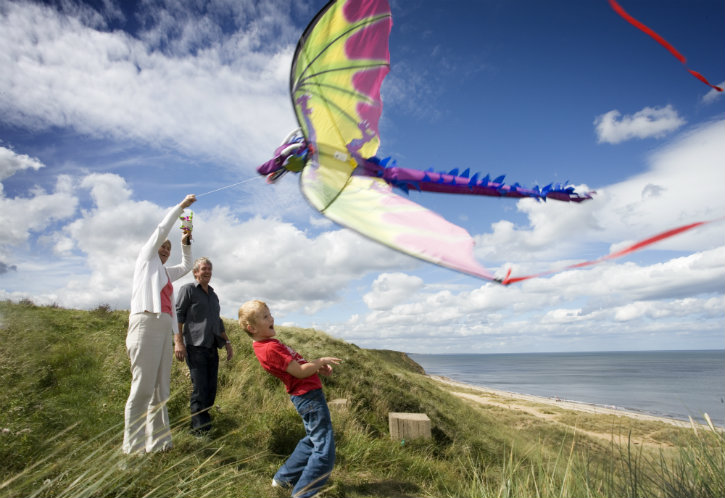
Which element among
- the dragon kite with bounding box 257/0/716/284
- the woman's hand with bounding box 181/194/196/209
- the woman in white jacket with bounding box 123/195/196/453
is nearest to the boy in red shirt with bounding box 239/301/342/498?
the woman in white jacket with bounding box 123/195/196/453

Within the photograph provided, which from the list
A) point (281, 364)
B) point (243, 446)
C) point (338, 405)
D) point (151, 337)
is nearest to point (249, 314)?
point (281, 364)

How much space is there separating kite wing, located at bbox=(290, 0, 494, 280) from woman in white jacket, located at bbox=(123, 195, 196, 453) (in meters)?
1.65

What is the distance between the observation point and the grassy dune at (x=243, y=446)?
255 cm

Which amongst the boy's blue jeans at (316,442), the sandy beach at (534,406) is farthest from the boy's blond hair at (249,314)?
the sandy beach at (534,406)

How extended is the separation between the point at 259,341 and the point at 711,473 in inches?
132

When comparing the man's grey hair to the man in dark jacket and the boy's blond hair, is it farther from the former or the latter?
the boy's blond hair

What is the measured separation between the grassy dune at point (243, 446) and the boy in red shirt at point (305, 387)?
502mm

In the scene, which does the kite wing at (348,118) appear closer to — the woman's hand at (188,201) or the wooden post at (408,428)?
the woman's hand at (188,201)

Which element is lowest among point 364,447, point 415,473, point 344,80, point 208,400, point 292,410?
point 415,473

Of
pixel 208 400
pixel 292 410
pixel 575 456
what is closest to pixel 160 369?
pixel 208 400

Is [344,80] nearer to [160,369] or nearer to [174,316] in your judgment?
[174,316]

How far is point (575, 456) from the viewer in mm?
3121

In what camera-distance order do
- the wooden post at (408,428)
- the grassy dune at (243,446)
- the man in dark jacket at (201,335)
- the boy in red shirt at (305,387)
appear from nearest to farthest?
the grassy dune at (243,446), the boy in red shirt at (305,387), the man in dark jacket at (201,335), the wooden post at (408,428)

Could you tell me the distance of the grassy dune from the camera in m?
2.55
